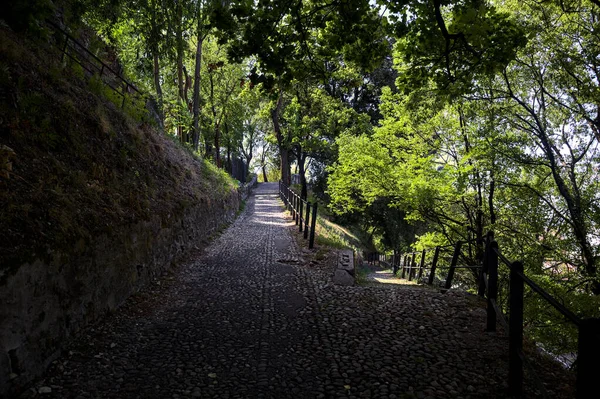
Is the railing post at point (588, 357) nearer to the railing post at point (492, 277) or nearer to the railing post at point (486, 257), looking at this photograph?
the railing post at point (492, 277)

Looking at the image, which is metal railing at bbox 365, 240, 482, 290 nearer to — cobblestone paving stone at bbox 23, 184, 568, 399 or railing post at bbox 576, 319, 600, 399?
cobblestone paving stone at bbox 23, 184, 568, 399

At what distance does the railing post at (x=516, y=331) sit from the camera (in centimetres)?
341

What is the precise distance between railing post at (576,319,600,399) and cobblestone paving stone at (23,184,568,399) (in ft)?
4.29

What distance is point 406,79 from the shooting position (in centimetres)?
696

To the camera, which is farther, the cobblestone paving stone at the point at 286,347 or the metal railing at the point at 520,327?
the cobblestone paving stone at the point at 286,347

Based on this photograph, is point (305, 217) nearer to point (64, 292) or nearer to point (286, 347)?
point (286, 347)

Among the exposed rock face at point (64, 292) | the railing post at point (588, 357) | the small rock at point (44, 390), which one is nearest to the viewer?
the railing post at point (588, 357)

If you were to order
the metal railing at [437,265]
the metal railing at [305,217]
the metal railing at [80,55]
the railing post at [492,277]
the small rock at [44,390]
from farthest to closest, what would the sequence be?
the metal railing at [305,217] → the metal railing at [437,265] → the metal railing at [80,55] → the railing post at [492,277] → the small rock at [44,390]

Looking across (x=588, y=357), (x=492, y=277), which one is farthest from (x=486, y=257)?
(x=588, y=357)

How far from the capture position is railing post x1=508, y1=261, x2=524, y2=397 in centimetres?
341

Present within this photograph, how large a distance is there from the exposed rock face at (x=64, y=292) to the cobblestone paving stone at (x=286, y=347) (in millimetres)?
248

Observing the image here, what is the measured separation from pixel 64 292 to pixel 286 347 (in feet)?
8.08

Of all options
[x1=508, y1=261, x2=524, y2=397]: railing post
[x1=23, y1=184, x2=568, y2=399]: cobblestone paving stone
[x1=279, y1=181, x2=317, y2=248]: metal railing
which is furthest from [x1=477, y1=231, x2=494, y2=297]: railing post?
[x1=279, y1=181, x2=317, y2=248]: metal railing

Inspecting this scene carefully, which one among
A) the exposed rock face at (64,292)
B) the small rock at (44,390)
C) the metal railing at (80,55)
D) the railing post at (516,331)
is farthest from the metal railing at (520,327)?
the metal railing at (80,55)
